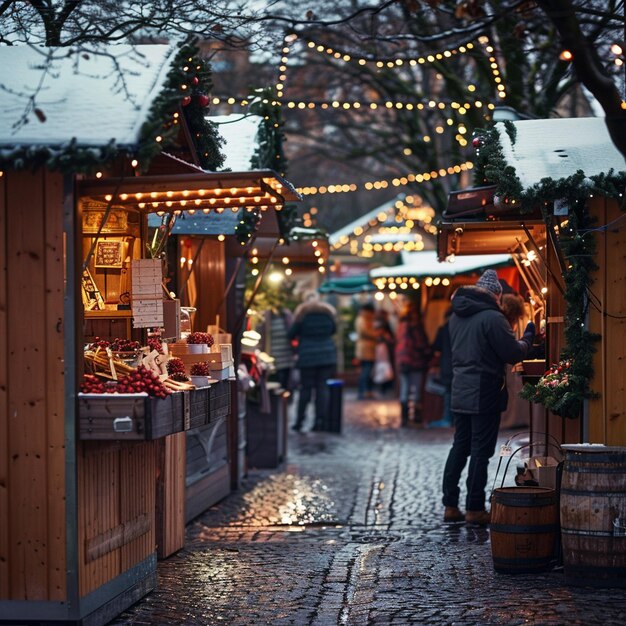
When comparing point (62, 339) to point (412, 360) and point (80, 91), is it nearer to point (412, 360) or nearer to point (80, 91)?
point (80, 91)

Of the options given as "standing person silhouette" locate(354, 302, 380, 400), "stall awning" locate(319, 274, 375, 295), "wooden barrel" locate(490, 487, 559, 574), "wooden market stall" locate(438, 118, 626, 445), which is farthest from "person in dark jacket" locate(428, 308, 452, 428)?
"wooden barrel" locate(490, 487, 559, 574)

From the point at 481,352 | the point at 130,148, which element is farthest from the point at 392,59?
the point at 130,148

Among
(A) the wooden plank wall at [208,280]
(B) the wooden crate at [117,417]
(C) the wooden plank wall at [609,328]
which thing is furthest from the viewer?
(A) the wooden plank wall at [208,280]

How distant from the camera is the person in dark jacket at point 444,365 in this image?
1973 centimetres

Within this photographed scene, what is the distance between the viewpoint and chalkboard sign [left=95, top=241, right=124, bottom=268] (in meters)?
8.79

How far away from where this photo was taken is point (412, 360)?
2092cm

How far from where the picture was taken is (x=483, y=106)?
1920 centimetres

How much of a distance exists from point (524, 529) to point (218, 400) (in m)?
2.28

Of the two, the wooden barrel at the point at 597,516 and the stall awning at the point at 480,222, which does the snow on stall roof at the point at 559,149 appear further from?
the wooden barrel at the point at 597,516

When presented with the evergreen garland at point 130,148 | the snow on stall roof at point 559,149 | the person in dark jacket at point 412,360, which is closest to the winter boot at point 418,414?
the person in dark jacket at point 412,360

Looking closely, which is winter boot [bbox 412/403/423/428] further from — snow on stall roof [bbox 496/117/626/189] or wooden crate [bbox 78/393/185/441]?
wooden crate [bbox 78/393/185/441]

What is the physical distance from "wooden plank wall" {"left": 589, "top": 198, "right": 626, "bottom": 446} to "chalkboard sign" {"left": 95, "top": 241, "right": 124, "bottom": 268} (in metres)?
3.31

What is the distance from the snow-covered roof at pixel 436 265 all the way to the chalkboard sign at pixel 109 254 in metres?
8.13

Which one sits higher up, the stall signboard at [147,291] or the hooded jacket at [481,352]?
the stall signboard at [147,291]
